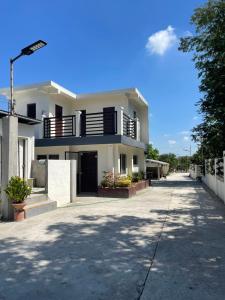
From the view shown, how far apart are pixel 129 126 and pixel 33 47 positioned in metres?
9.53

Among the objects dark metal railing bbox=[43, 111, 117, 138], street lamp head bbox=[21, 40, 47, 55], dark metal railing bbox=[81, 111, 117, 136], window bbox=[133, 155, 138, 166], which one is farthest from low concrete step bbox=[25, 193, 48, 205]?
window bbox=[133, 155, 138, 166]

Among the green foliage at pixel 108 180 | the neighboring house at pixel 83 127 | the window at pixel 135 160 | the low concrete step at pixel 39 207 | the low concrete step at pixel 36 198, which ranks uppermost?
the neighboring house at pixel 83 127

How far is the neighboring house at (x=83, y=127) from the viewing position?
15414mm

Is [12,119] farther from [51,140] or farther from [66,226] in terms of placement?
[51,140]

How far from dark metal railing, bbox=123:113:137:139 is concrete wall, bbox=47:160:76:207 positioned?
4.73m

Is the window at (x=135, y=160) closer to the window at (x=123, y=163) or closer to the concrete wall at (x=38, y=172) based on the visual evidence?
the window at (x=123, y=163)

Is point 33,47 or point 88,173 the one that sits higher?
point 33,47

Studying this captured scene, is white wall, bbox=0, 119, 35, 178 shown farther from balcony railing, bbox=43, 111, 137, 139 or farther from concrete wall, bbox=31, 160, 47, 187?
balcony railing, bbox=43, 111, 137, 139

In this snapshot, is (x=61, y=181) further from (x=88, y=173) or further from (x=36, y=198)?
(x=88, y=173)

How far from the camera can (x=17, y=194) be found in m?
8.66

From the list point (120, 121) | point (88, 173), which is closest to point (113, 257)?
point (120, 121)

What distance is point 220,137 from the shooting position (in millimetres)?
15984

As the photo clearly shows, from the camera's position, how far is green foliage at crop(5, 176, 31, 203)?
28.3 feet

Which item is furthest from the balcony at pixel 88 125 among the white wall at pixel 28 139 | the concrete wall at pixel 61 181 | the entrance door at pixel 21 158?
the concrete wall at pixel 61 181
